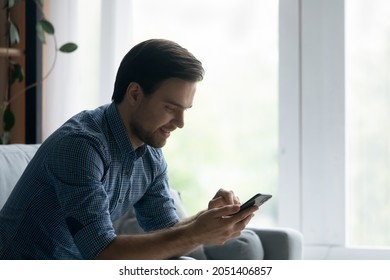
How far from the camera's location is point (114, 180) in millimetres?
2066

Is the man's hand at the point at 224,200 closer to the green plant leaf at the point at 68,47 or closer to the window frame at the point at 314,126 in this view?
the window frame at the point at 314,126

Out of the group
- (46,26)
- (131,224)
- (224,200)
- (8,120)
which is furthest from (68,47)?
(224,200)

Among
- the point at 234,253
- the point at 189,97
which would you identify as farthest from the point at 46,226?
the point at 234,253

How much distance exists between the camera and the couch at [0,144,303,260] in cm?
246

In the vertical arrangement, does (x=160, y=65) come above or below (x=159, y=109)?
above

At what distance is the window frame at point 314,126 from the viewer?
325cm

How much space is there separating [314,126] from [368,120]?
0.73 feet

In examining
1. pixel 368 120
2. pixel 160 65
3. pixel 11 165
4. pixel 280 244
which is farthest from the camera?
pixel 368 120

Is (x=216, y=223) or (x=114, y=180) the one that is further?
(x=114, y=180)

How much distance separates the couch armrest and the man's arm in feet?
2.69

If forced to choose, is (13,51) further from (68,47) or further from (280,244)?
(280,244)

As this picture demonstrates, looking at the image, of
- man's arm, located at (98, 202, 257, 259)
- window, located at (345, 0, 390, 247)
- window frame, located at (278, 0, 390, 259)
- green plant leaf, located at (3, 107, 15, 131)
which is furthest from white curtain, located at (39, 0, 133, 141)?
man's arm, located at (98, 202, 257, 259)

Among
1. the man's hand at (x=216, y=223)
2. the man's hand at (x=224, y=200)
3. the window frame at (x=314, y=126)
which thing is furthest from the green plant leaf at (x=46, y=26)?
the man's hand at (x=216, y=223)
